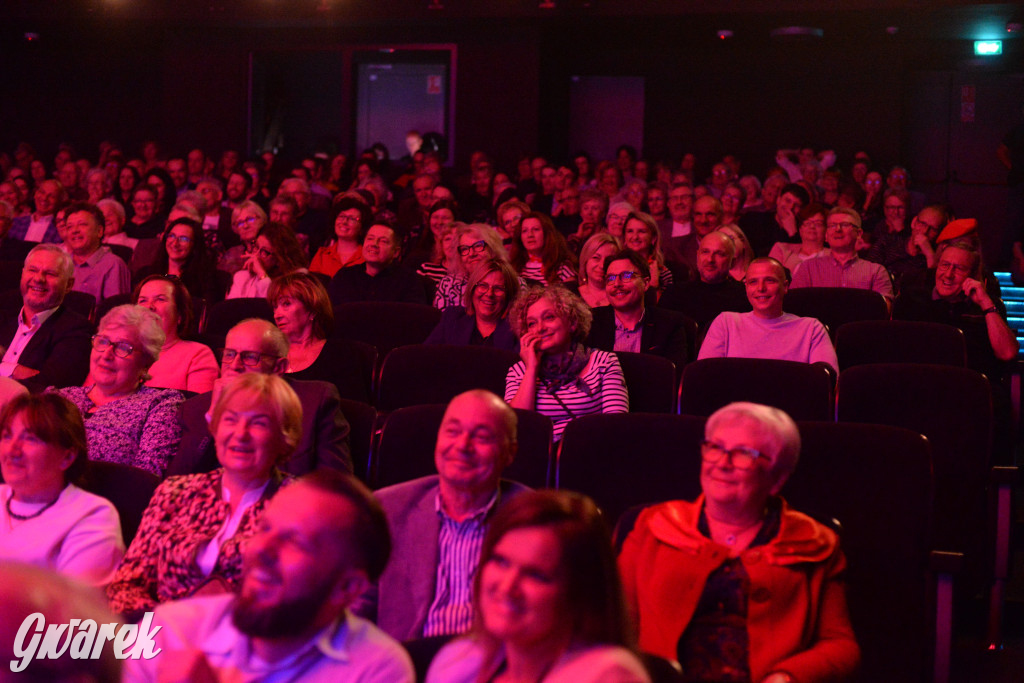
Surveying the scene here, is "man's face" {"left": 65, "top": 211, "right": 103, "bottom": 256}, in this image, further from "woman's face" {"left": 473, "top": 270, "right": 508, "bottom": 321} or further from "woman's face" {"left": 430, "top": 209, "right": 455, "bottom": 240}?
"woman's face" {"left": 473, "top": 270, "right": 508, "bottom": 321}

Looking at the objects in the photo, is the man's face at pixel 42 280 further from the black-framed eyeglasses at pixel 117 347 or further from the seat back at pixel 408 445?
the seat back at pixel 408 445

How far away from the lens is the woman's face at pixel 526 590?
4.42ft

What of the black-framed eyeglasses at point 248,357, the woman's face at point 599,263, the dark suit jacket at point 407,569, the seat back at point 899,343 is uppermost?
the woman's face at point 599,263

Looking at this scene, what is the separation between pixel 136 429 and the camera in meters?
2.96

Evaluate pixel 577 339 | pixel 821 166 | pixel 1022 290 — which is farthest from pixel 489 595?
pixel 821 166

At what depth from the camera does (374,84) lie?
11328 mm

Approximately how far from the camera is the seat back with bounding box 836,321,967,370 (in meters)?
3.83

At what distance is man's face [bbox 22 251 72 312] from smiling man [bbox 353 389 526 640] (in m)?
2.28

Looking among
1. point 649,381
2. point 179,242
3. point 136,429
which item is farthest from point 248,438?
point 179,242

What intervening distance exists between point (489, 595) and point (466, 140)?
9.04 m

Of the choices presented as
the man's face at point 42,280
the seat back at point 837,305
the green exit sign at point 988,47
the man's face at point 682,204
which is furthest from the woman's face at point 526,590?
the green exit sign at point 988,47

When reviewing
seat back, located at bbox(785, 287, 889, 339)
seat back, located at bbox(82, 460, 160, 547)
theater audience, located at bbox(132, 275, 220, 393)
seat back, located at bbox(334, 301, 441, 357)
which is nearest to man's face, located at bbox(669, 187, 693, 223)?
seat back, located at bbox(785, 287, 889, 339)

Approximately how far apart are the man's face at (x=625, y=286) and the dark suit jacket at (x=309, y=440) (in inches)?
58.7

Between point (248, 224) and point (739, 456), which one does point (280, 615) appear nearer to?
point (739, 456)
